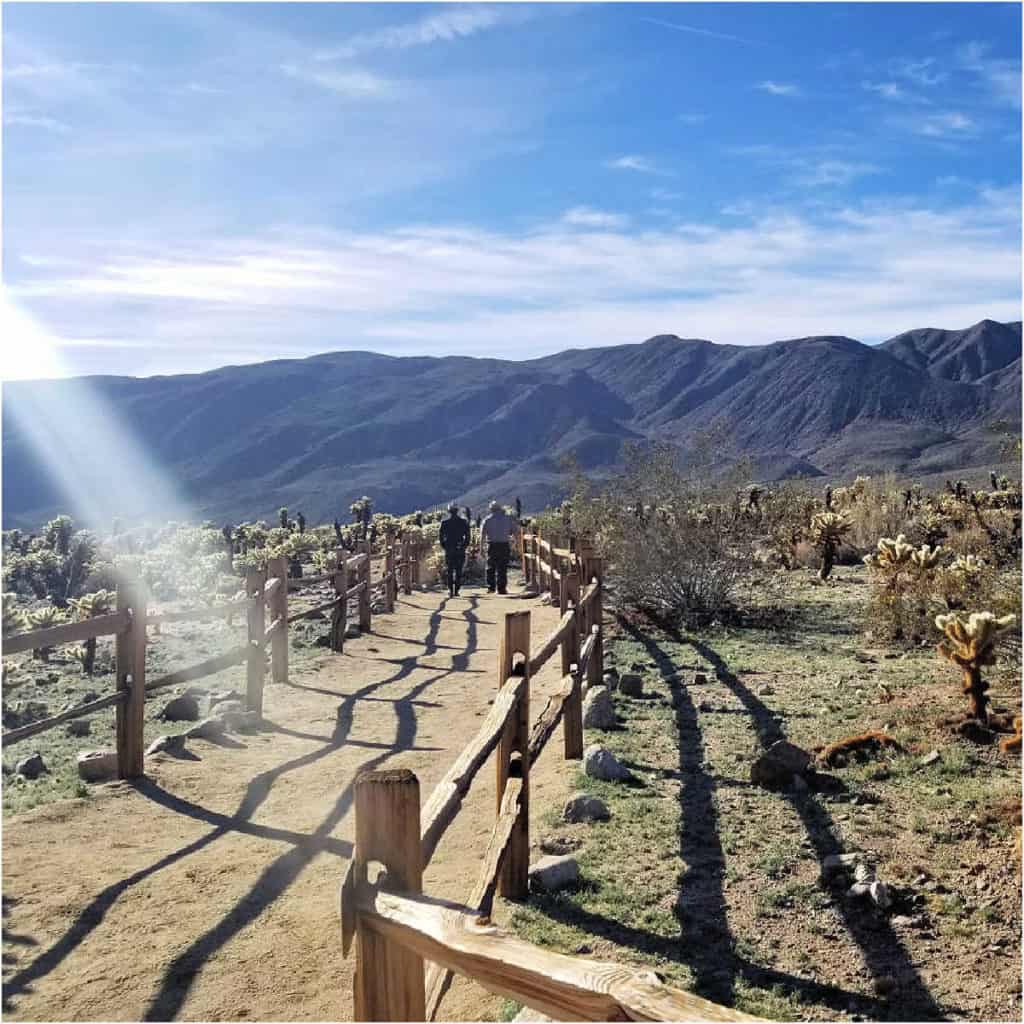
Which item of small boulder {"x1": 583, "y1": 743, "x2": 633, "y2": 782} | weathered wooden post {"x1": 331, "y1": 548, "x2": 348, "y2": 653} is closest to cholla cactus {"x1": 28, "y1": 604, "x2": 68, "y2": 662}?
weathered wooden post {"x1": 331, "y1": 548, "x2": 348, "y2": 653}

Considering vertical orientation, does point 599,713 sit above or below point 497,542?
below

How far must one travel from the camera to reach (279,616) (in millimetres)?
10547

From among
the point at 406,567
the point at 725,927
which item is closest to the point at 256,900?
the point at 725,927

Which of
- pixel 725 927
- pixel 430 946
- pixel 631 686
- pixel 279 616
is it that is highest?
pixel 430 946

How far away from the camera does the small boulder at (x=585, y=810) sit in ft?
19.8

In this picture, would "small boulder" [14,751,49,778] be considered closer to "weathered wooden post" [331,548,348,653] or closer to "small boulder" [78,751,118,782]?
"small boulder" [78,751,118,782]

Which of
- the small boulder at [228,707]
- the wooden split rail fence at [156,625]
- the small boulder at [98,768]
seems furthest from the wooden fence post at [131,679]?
the small boulder at [228,707]

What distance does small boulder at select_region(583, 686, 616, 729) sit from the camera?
8289mm

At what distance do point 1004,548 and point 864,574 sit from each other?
236 cm

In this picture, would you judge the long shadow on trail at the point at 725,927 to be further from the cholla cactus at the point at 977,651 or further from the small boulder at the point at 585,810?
the cholla cactus at the point at 977,651

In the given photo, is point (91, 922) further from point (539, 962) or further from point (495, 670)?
point (495, 670)

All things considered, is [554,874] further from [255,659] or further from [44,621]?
[44,621]

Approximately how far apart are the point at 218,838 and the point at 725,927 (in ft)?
10.5

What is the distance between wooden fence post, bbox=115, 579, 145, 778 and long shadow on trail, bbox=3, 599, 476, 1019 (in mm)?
216
